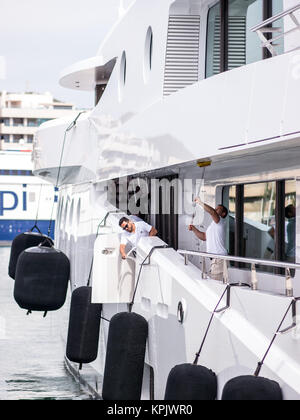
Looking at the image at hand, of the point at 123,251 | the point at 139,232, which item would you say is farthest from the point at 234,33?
the point at 123,251

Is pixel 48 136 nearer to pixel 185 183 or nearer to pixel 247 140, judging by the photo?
pixel 185 183

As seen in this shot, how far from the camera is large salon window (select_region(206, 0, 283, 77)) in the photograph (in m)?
8.02

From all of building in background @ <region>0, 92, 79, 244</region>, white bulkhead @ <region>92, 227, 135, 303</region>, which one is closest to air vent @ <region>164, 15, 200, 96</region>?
white bulkhead @ <region>92, 227, 135, 303</region>

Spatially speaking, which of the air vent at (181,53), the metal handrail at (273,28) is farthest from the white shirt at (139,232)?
the metal handrail at (273,28)

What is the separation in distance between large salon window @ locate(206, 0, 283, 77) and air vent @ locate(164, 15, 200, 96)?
0.17 meters

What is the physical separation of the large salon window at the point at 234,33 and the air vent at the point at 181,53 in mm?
170

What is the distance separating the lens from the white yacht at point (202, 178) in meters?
6.65

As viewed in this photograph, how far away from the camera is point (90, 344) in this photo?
11.5 metres

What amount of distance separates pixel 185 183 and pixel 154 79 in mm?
1325
